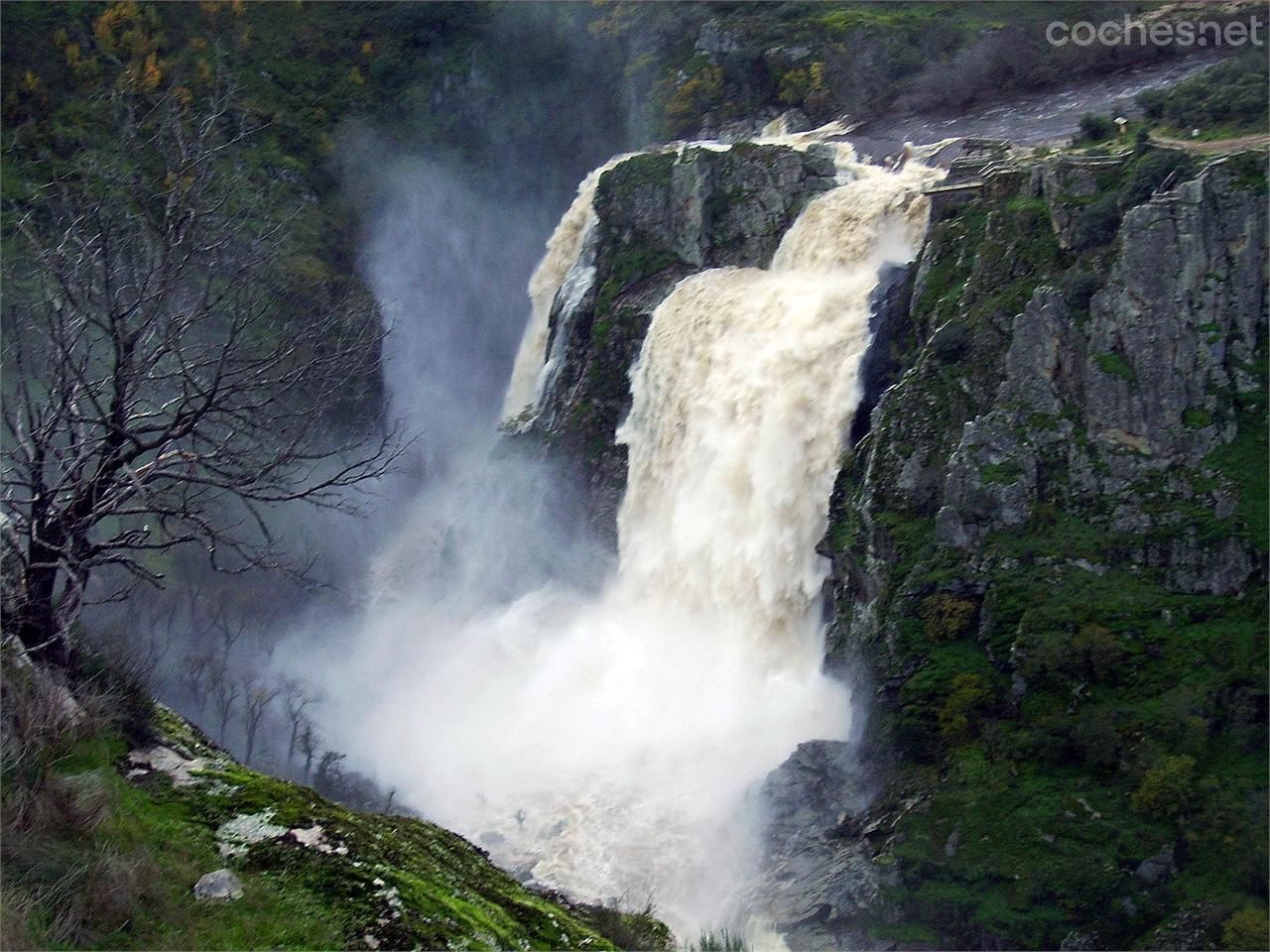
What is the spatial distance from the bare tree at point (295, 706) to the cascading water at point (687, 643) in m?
2.12

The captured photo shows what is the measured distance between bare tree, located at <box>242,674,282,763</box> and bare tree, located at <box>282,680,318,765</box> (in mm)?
436

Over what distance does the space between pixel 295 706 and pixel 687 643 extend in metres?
14.2

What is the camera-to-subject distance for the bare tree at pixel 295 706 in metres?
37.3

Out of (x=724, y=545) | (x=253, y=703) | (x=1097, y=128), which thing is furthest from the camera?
(x=253, y=703)

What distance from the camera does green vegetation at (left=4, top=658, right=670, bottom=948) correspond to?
337 inches

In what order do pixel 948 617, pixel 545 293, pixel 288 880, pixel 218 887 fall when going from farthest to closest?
pixel 545 293, pixel 948 617, pixel 288 880, pixel 218 887

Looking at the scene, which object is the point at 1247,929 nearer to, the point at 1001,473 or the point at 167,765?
the point at 1001,473

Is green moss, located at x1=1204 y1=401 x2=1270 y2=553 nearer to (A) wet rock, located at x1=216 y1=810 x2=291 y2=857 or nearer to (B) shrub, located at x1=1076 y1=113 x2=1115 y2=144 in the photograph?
(B) shrub, located at x1=1076 y1=113 x2=1115 y2=144

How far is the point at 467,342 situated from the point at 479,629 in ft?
66.8

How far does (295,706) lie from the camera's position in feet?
134

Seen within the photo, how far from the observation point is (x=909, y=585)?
28.6 metres

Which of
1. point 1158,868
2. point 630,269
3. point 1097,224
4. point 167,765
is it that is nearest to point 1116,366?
point 1097,224

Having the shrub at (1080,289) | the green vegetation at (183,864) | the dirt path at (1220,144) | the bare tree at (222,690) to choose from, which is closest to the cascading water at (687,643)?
the bare tree at (222,690)

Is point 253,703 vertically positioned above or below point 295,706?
above
